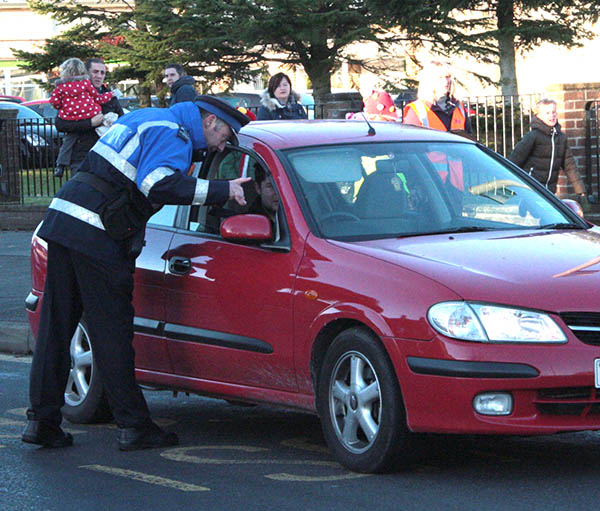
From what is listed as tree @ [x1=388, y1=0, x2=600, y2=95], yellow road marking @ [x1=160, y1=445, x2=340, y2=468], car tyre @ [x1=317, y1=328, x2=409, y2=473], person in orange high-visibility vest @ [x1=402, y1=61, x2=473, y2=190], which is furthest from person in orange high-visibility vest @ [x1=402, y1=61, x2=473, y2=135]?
tree @ [x1=388, y1=0, x2=600, y2=95]

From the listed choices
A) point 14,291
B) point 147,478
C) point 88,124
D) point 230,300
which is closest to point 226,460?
point 147,478

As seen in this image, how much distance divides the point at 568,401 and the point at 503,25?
70.6ft

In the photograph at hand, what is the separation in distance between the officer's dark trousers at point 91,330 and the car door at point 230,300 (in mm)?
290

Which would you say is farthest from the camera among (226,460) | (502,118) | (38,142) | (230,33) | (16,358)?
(230,33)

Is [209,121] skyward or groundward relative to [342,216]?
skyward

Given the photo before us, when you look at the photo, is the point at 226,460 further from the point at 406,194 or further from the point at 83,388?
the point at 406,194

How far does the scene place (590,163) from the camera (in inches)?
622

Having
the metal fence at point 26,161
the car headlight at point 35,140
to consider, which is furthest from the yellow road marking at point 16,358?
the car headlight at point 35,140

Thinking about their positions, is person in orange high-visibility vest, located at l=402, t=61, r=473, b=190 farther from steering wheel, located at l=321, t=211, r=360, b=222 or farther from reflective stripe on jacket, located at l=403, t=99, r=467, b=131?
steering wheel, located at l=321, t=211, r=360, b=222

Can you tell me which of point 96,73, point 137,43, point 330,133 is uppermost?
point 137,43

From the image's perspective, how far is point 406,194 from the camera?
255 inches

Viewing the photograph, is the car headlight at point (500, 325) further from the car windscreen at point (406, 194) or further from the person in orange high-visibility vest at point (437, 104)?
the person in orange high-visibility vest at point (437, 104)

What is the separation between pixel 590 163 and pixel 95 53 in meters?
15.8

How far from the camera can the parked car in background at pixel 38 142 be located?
18844mm
